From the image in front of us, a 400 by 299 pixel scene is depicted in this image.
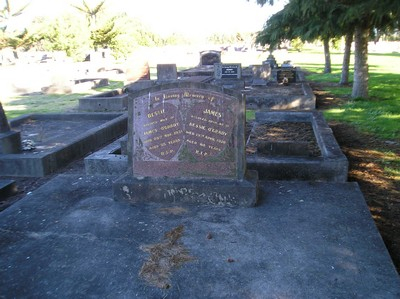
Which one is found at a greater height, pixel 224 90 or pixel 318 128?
pixel 224 90

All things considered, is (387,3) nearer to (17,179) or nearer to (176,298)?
(176,298)

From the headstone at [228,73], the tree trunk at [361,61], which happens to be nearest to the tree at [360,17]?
the tree trunk at [361,61]

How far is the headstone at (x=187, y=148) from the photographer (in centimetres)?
409

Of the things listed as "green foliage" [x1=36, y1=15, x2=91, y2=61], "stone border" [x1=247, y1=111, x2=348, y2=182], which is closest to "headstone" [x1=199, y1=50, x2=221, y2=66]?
"green foliage" [x1=36, y1=15, x2=91, y2=61]

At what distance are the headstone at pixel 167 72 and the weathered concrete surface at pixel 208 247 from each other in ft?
47.6

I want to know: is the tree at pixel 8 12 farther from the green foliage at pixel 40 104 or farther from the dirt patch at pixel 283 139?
the dirt patch at pixel 283 139

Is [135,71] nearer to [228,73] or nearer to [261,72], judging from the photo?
[228,73]

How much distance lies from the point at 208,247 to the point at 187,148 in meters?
1.28

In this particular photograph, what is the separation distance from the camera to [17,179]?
657cm

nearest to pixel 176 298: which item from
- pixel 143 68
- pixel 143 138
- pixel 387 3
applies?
pixel 143 138

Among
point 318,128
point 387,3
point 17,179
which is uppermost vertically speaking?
point 387,3

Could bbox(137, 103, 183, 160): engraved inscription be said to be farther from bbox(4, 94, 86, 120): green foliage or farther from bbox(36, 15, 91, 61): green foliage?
bbox(36, 15, 91, 61): green foliage

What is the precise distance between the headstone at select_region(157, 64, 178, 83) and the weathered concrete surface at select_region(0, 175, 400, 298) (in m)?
14.5

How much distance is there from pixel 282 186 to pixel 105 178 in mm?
2421
